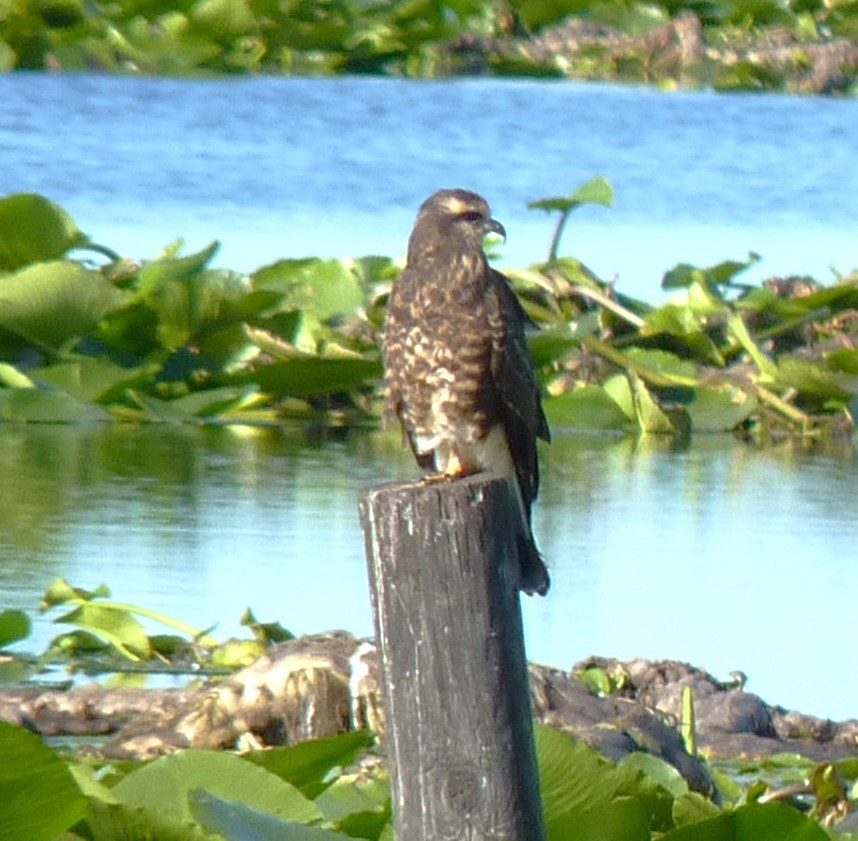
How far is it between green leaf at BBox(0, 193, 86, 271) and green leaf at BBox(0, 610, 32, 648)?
3.58 metres

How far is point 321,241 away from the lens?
39.4ft

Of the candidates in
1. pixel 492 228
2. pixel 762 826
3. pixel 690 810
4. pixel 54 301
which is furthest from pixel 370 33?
pixel 762 826

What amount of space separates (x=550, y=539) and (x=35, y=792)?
4060 millimetres

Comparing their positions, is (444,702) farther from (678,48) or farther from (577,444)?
(678,48)

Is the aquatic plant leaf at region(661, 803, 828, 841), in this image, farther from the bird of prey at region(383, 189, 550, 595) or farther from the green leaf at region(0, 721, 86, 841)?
the bird of prey at region(383, 189, 550, 595)

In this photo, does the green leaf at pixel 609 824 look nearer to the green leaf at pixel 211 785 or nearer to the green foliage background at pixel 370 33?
the green leaf at pixel 211 785

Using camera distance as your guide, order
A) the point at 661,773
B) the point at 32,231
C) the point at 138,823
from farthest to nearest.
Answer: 1. the point at 32,231
2. the point at 661,773
3. the point at 138,823

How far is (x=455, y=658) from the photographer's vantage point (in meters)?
2.97

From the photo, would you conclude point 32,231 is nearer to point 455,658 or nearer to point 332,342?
point 332,342

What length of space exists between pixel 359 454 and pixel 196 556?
6.30 feet

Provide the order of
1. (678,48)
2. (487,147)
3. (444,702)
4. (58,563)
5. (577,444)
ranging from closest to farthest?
(444,702) → (58,563) → (577,444) → (487,147) → (678,48)

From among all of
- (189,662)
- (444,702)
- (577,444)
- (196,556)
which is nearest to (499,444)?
(189,662)

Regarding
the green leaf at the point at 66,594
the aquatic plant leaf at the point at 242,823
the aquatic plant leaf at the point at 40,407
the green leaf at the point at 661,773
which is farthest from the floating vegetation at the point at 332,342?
the aquatic plant leaf at the point at 242,823

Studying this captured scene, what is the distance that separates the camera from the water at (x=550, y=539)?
5656 mm
